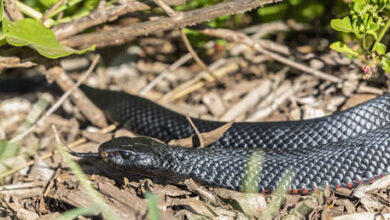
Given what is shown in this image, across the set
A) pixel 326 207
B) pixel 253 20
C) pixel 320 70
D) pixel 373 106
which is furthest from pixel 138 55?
pixel 326 207

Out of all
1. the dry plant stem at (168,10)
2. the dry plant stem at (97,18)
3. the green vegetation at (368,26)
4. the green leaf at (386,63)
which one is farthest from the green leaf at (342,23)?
the dry plant stem at (97,18)

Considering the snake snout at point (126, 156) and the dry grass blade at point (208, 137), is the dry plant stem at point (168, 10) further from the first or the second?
the snake snout at point (126, 156)

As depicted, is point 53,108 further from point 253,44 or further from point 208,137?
point 253,44

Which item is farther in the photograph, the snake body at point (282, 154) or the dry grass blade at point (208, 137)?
the dry grass blade at point (208, 137)

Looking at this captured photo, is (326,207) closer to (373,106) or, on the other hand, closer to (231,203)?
(231,203)

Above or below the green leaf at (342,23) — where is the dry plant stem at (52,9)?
below

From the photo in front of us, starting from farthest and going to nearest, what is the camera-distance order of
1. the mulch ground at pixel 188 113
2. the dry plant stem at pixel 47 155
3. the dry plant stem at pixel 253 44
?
the dry plant stem at pixel 253 44
the dry plant stem at pixel 47 155
the mulch ground at pixel 188 113

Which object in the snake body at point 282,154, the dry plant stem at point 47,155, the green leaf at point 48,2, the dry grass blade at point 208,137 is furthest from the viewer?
the green leaf at point 48,2
